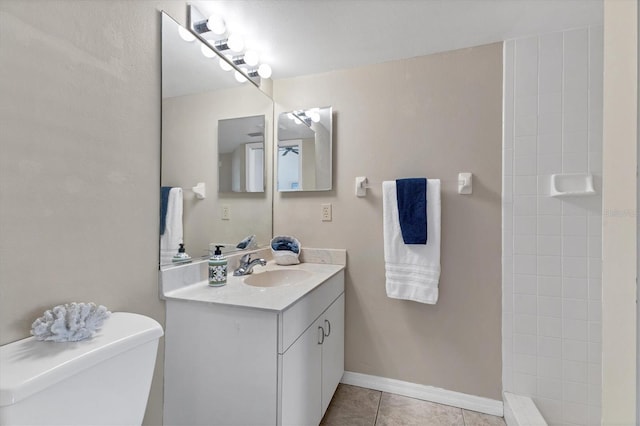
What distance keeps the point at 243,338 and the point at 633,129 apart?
1.20 metres

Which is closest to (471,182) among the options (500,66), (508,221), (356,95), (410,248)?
(508,221)

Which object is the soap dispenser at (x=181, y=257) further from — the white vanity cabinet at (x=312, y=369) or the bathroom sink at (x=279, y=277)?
the white vanity cabinet at (x=312, y=369)

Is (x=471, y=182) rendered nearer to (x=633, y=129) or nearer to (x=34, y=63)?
(x=633, y=129)

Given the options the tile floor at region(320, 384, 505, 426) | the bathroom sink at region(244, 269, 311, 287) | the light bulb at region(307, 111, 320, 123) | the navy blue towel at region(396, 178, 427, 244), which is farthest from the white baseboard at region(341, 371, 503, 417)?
the light bulb at region(307, 111, 320, 123)

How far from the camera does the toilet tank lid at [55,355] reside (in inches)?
23.6

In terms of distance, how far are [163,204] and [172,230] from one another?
0.13 m

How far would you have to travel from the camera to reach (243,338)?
1.11 m

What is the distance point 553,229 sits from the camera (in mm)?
1578

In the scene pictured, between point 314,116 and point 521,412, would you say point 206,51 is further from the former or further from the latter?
point 521,412

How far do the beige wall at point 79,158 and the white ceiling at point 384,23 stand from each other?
517 mm

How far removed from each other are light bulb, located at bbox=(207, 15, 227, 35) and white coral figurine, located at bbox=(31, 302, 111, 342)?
1.36 meters

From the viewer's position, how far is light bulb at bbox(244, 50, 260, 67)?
1.72 metres

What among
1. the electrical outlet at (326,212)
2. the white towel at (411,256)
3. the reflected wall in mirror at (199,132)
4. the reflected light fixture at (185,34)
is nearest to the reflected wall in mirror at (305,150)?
the electrical outlet at (326,212)

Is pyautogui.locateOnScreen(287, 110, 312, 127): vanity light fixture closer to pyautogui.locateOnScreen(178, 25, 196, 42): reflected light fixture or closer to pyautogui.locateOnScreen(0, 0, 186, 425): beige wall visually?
pyautogui.locateOnScreen(178, 25, 196, 42): reflected light fixture
